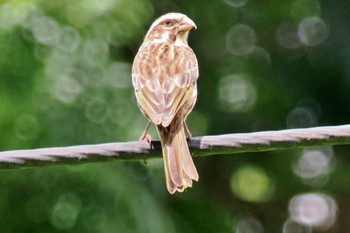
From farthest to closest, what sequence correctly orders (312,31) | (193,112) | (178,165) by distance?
(312,31), (193,112), (178,165)

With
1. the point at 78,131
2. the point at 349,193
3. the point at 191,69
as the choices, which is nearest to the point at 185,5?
the point at 349,193

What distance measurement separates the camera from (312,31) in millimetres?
13445

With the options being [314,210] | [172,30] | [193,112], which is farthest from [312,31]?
[172,30]

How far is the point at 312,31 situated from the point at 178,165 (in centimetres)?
576

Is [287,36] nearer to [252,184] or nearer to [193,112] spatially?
[193,112]

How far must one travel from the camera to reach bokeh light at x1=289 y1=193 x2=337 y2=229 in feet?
44.8

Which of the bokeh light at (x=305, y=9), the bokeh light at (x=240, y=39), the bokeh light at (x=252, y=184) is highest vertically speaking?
the bokeh light at (x=305, y=9)

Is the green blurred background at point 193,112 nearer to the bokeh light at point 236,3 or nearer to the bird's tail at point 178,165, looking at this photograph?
the bokeh light at point 236,3

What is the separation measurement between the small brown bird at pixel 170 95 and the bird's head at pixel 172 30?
0.5 inches

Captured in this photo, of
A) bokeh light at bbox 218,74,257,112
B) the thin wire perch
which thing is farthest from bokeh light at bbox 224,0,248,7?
the thin wire perch

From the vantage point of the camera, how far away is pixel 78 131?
10570 mm

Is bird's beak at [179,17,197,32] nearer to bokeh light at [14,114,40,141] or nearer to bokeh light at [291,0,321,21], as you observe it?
bokeh light at [14,114,40,141]

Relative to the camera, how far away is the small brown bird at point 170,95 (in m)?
7.97

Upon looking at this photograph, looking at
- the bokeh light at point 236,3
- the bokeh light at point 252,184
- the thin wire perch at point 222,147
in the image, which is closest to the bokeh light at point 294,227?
the bokeh light at point 252,184
